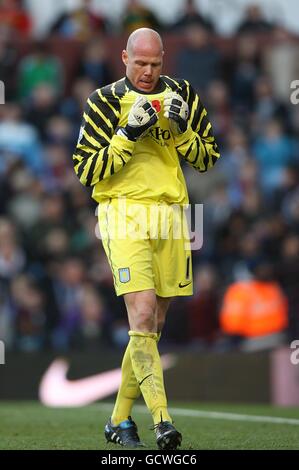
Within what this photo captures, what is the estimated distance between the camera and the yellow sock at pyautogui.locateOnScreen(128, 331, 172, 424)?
7969 mm

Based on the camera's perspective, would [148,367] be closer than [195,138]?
Yes

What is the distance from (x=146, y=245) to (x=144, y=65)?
1087 mm

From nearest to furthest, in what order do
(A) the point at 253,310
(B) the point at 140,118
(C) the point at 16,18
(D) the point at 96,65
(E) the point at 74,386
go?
(B) the point at 140,118 → (E) the point at 74,386 → (A) the point at 253,310 → (D) the point at 96,65 → (C) the point at 16,18

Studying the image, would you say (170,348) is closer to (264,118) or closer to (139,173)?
(264,118)

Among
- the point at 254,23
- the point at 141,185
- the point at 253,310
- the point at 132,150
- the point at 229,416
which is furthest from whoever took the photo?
the point at 254,23

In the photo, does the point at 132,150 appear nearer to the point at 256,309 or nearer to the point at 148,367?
the point at 148,367

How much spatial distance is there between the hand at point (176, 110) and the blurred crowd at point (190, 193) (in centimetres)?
687

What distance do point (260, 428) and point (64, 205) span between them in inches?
302

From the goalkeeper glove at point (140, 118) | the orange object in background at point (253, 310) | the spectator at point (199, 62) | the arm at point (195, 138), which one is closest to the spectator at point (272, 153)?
the spectator at point (199, 62)

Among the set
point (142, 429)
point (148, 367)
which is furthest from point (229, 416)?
point (148, 367)

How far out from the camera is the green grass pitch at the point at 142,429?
822cm

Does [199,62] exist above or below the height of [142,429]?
above

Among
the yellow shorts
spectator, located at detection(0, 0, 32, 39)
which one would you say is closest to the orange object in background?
spectator, located at detection(0, 0, 32, 39)

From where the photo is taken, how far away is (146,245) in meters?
8.17
